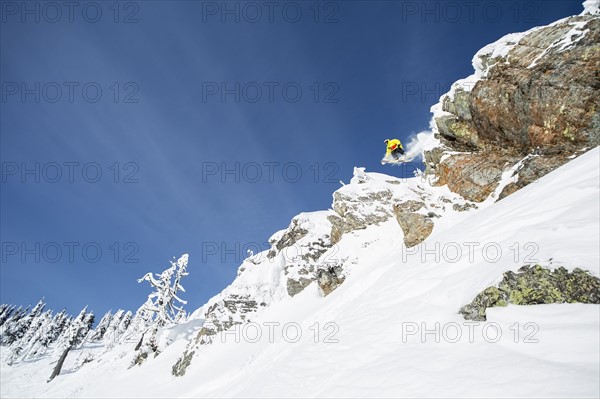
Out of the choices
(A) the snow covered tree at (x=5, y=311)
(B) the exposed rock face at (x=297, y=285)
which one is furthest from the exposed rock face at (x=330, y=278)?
(A) the snow covered tree at (x=5, y=311)

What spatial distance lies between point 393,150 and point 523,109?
27.9 ft

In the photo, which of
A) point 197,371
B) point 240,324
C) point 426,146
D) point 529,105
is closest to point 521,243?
point 529,105

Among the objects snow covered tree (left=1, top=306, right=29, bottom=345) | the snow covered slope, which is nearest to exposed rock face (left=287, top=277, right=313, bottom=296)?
the snow covered slope

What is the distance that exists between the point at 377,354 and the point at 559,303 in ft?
12.9

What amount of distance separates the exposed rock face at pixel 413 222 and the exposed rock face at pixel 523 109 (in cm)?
326

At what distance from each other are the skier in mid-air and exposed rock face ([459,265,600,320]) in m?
17.9

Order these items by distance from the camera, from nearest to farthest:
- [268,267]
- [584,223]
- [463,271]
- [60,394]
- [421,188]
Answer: [584,223] < [463,271] < [421,188] < [60,394] < [268,267]

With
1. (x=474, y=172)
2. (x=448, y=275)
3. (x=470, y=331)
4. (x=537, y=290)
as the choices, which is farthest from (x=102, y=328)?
(x=537, y=290)

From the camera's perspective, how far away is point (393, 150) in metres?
23.8

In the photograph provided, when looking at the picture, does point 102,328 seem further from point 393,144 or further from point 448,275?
point 448,275

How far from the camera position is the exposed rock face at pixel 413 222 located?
788 inches

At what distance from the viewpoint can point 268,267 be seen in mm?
31484

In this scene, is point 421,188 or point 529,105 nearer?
point 529,105

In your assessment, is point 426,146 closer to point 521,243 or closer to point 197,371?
point 521,243
